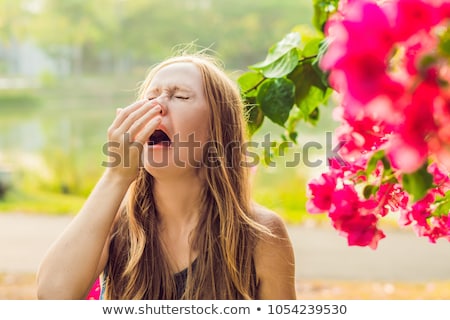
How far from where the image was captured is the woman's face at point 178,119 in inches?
39.9

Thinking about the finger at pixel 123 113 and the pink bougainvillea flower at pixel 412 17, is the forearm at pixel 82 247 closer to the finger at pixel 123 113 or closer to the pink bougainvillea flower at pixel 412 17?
the finger at pixel 123 113

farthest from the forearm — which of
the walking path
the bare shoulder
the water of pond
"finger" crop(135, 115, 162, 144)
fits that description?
the water of pond

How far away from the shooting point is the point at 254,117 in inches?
38.8

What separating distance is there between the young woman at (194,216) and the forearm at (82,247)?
116 mm

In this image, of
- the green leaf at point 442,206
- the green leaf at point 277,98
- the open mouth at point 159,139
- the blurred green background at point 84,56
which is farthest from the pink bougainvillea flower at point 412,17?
the blurred green background at point 84,56

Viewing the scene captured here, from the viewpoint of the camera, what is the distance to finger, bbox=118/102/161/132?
2.89 ft

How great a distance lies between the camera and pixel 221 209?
1.10 m

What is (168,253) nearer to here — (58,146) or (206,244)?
(206,244)

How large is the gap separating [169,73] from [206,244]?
30cm

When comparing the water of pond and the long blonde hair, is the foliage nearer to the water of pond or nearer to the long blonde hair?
the long blonde hair

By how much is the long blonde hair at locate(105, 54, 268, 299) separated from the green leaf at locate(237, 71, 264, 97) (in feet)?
0.35

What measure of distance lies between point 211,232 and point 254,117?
9.1 inches

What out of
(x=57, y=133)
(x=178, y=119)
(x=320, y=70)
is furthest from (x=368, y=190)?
(x=57, y=133)
